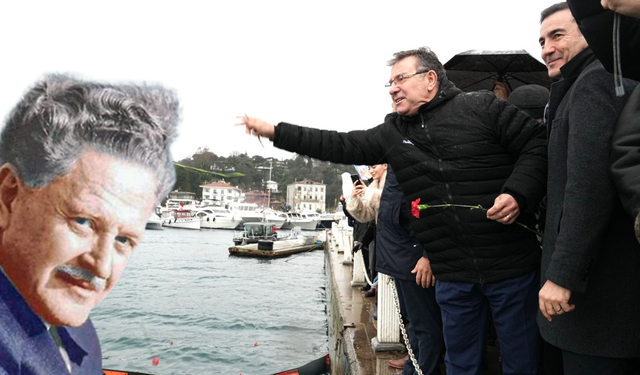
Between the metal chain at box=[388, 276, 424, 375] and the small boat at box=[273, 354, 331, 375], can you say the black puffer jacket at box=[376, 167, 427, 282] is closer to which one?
the metal chain at box=[388, 276, 424, 375]

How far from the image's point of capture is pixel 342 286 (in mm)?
9461

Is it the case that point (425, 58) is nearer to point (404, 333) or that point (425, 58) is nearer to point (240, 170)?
point (240, 170)

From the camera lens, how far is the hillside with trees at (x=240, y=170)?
1671 millimetres

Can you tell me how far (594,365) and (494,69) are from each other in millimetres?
4660

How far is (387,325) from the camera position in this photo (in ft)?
15.7

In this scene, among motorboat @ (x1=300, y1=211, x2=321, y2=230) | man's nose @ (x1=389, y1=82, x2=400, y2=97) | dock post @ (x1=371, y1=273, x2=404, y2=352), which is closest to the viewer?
man's nose @ (x1=389, y1=82, x2=400, y2=97)

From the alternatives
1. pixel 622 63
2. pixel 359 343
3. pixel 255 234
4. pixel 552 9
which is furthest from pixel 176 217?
pixel 255 234

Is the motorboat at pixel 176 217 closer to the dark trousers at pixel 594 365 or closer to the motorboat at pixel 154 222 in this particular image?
the motorboat at pixel 154 222

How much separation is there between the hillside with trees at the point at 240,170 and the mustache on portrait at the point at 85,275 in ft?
1.17

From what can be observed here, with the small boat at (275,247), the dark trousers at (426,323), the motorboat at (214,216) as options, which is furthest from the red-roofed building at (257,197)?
the small boat at (275,247)

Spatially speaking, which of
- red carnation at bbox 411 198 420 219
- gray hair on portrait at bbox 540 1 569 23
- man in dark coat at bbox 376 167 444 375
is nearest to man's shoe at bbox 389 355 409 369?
man in dark coat at bbox 376 167 444 375

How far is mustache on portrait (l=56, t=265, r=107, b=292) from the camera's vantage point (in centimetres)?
136

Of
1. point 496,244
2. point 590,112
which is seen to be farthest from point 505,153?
point 590,112

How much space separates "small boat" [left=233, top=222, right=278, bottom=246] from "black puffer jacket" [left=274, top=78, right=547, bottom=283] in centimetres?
3746
